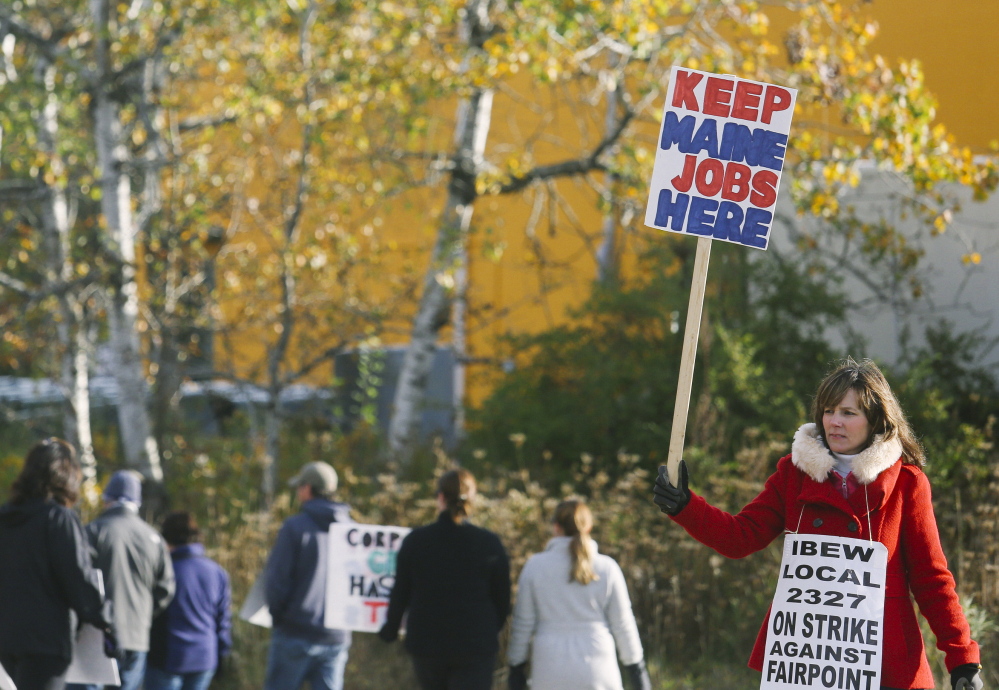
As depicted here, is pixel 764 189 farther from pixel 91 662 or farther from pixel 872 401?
pixel 91 662

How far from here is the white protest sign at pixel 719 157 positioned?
404cm

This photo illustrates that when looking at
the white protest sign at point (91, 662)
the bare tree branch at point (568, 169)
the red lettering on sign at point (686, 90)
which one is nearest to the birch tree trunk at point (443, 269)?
the bare tree branch at point (568, 169)

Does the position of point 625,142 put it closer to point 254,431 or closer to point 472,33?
point 472,33

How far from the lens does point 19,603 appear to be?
5.31m

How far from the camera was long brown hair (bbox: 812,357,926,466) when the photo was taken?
368cm

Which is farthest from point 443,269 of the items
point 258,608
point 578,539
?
point 578,539

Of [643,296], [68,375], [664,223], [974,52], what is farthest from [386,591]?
[974,52]

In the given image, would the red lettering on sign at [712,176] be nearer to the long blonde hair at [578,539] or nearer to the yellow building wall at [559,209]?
the long blonde hair at [578,539]

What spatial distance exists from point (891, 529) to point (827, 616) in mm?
326

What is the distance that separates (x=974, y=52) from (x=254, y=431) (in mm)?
6970

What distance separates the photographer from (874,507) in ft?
11.9

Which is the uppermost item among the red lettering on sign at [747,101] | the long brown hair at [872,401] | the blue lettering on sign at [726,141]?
the red lettering on sign at [747,101]

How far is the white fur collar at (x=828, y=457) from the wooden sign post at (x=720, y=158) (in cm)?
69

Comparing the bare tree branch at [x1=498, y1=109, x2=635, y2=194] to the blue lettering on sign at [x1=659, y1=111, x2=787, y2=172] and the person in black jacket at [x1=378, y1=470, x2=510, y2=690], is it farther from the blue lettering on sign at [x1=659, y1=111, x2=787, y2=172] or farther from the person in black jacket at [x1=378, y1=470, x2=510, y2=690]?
the blue lettering on sign at [x1=659, y1=111, x2=787, y2=172]
